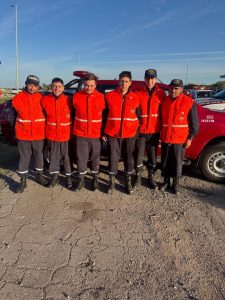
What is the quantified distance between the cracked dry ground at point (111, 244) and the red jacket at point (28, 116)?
3.07 ft

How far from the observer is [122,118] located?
4879mm

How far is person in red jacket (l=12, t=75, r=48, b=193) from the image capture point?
4.96 meters

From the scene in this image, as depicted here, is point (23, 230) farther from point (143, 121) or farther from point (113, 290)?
point (143, 121)

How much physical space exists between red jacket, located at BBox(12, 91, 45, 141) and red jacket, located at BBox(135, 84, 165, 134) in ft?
5.07

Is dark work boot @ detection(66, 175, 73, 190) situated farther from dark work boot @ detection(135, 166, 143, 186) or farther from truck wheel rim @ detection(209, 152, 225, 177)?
truck wheel rim @ detection(209, 152, 225, 177)

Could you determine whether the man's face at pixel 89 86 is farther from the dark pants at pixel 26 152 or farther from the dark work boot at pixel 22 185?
the dark work boot at pixel 22 185

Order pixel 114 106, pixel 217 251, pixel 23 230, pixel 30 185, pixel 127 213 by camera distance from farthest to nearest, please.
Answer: pixel 30 185
pixel 114 106
pixel 127 213
pixel 23 230
pixel 217 251

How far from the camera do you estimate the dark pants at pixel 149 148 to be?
518 cm

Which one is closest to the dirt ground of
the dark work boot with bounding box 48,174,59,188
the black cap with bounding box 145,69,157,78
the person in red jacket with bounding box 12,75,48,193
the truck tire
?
the dark work boot with bounding box 48,174,59,188

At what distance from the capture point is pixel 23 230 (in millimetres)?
3984

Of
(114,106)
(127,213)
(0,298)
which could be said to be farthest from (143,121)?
(0,298)

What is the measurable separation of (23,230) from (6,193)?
1.38m

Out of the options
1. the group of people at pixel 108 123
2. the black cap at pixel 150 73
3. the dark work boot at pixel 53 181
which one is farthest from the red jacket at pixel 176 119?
the dark work boot at pixel 53 181

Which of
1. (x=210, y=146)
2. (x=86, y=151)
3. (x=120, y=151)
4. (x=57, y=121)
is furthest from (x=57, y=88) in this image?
(x=210, y=146)
